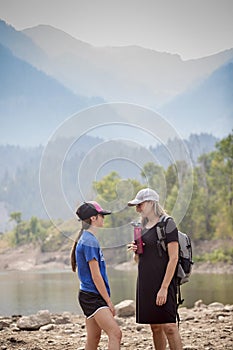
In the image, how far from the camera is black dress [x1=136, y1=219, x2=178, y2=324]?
3172 millimetres

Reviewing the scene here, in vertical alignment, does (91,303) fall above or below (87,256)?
below

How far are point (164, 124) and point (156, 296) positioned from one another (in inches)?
84.2

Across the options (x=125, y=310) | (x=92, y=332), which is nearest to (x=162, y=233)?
(x=92, y=332)

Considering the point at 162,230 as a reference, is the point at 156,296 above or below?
below

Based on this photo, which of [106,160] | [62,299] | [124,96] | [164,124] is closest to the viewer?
[106,160]

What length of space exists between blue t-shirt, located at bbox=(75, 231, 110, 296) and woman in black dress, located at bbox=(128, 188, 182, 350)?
221 millimetres

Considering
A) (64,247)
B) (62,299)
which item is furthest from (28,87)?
(62,299)

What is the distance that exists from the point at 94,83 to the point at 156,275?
57.2 meters

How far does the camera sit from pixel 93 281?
307 cm

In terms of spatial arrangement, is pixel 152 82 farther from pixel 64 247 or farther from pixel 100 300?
pixel 100 300

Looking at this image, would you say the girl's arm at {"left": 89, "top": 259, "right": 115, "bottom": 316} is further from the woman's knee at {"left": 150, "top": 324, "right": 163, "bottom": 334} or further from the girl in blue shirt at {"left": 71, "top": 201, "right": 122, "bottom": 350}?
the woman's knee at {"left": 150, "top": 324, "right": 163, "bottom": 334}

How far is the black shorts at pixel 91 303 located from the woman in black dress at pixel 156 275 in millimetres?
268

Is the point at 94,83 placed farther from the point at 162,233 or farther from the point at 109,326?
the point at 109,326

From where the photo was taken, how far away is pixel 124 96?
198 ft
